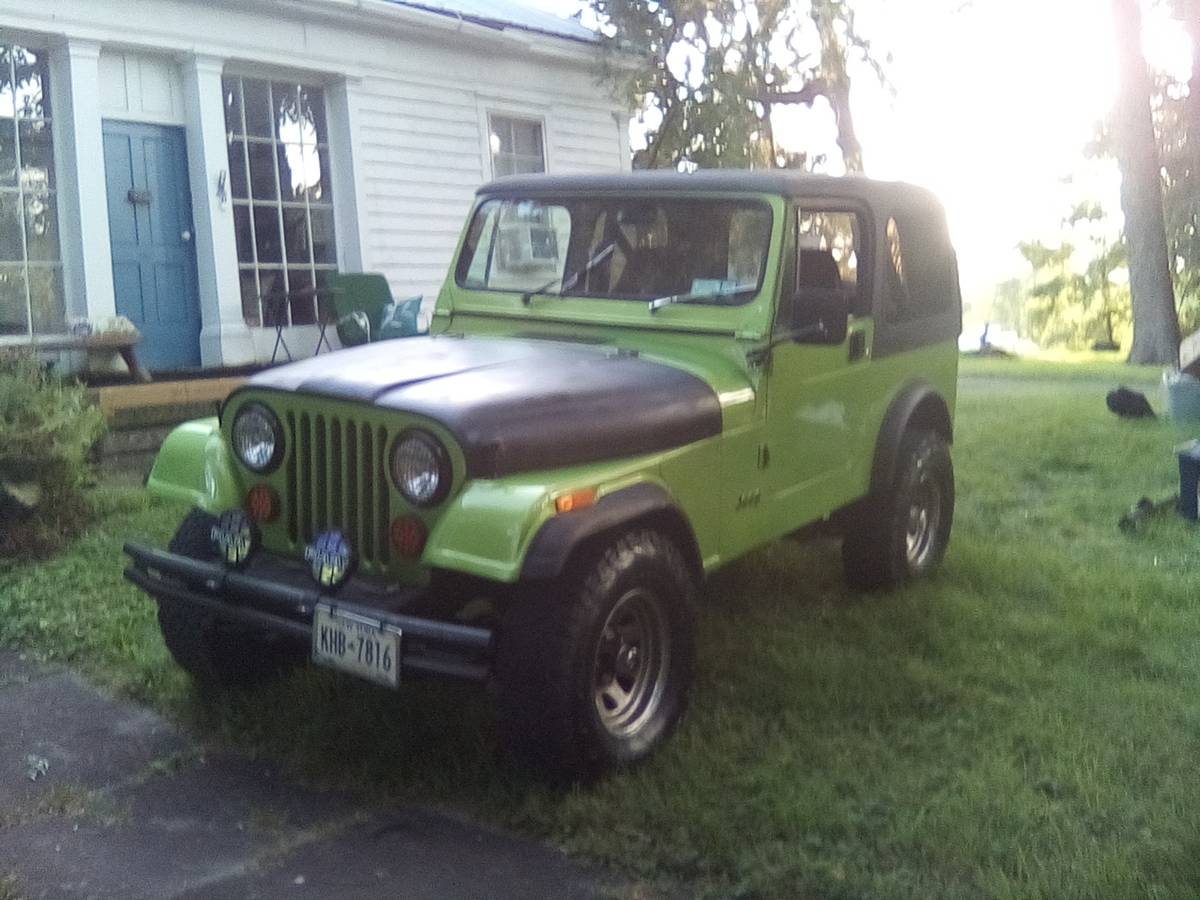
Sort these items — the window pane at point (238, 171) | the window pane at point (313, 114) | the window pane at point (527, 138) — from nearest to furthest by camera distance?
the window pane at point (238, 171), the window pane at point (313, 114), the window pane at point (527, 138)

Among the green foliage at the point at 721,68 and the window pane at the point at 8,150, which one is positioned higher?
the green foliage at the point at 721,68

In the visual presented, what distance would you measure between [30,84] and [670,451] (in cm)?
686

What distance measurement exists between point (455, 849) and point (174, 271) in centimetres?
717

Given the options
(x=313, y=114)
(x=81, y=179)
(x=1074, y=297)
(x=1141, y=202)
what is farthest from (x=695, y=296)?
(x=1074, y=297)

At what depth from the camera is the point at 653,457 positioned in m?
3.76

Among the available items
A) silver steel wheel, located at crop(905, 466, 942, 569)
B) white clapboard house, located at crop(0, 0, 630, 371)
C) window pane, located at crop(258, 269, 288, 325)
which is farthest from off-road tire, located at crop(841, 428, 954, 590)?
window pane, located at crop(258, 269, 288, 325)

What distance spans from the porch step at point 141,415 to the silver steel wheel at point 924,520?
448 cm

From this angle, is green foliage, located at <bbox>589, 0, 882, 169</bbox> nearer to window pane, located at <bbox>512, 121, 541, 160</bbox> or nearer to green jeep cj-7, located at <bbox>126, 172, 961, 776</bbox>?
window pane, located at <bbox>512, 121, 541, 160</bbox>

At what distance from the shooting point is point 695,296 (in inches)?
177

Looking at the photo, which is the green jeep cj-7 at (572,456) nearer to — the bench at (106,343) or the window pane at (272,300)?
the bench at (106,343)

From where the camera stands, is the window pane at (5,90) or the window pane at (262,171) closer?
the window pane at (5,90)

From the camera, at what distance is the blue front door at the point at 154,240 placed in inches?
355

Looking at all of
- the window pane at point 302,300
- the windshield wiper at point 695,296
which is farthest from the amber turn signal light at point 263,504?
the window pane at point 302,300

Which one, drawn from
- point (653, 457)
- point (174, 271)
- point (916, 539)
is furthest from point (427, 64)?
point (653, 457)
